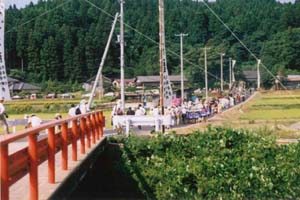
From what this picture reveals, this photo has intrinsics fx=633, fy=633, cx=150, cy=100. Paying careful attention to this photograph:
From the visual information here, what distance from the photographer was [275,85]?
13050 centimetres

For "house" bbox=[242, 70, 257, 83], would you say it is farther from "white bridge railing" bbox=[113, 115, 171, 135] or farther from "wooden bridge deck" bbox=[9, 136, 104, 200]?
"wooden bridge deck" bbox=[9, 136, 104, 200]

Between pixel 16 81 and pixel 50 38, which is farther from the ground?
pixel 50 38

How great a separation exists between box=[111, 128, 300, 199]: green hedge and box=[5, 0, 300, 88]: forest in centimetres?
9963

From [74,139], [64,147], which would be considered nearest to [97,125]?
[74,139]

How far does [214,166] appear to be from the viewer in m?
16.9

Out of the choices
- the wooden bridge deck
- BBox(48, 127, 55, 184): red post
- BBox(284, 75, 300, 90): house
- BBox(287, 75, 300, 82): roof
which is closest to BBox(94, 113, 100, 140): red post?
the wooden bridge deck

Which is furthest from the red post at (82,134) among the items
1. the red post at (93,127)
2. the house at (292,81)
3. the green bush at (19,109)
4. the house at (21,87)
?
the house at (292,81)

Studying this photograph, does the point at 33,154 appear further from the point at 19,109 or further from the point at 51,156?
the point at 19,109

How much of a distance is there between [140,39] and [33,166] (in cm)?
14315

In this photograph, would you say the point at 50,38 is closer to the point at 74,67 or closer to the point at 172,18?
the point at 74,67

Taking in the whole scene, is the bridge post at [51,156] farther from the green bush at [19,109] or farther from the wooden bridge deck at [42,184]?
the green bush at [19,109]

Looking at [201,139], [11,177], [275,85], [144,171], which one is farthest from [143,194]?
[275,85]

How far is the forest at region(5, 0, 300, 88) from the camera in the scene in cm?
13450

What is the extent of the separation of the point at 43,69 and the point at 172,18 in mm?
39517
